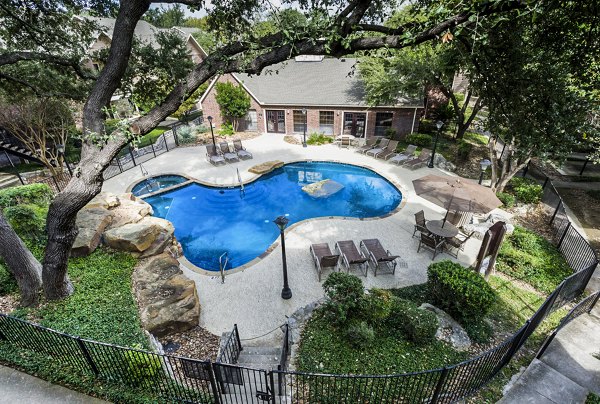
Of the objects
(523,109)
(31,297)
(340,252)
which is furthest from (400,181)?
(31,297)

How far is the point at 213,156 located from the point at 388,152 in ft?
38.1

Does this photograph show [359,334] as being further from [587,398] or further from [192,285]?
[192,285]

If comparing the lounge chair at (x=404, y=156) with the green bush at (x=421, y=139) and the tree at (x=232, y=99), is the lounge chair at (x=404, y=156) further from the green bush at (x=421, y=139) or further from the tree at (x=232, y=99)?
the tree at (x=232, y=99)

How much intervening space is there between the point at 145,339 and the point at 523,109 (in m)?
9.20

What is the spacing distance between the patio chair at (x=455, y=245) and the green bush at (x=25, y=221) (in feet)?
43.7

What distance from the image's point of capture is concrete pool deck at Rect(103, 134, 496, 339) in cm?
832

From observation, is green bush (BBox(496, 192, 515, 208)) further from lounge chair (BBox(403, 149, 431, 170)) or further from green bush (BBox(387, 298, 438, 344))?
green bush (BBox(387, 298, 438, 344))

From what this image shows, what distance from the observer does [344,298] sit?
659 cm

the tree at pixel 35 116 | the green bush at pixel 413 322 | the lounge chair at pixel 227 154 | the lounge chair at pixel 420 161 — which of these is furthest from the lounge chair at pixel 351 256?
the tree at pixel 35 116

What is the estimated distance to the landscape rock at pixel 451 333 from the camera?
656 cm

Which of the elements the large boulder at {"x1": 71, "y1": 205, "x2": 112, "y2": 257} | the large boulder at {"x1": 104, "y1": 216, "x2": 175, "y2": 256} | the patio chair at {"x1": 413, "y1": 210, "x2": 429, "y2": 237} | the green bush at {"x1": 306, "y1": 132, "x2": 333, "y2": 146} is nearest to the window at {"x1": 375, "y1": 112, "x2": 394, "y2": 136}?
the green bush at {"x1": 306, "y1": 132, "x2": 333, "y2": 146}

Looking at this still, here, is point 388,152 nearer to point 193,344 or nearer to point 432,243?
point 432,243

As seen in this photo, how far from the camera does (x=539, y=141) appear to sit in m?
5.63

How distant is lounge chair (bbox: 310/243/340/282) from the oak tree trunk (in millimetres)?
7237
